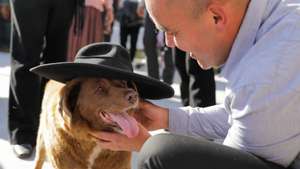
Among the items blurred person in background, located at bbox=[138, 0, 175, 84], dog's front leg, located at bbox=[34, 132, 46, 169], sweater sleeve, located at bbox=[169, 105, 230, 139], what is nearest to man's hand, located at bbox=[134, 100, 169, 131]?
sweater sleeve, located at bbox=[169, 105, 230, 139]

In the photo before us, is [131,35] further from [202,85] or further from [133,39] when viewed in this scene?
[202,85]

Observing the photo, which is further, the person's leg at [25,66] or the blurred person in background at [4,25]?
the blurred person in background at [4,25]

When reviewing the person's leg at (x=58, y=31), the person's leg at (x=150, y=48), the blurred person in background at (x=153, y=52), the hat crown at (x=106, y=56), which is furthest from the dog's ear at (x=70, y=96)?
the person's leg at (x=150, y=48)

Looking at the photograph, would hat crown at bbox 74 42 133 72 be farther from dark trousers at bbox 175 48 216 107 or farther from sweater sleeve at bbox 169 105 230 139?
dark trousers at bbox 175 48 216 107

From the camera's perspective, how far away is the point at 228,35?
1.64 meters

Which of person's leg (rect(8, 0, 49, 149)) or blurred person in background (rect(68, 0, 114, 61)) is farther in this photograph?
blurred person in background (rect(68, 0, 114, 61))

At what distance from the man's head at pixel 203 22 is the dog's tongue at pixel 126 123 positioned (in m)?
0.47

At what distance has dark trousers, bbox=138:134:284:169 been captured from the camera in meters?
1.62

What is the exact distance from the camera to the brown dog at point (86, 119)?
87.2 inches

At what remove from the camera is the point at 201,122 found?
2184 mm

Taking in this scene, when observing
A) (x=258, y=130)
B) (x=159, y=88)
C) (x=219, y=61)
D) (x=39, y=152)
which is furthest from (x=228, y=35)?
(x=39, y=152)

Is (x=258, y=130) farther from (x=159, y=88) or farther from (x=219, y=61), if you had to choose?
Result: (x=159, y=88)

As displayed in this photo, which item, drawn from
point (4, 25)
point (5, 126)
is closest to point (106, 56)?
point (5, 126)

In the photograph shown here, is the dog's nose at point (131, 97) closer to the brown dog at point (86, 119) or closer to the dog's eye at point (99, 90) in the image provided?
the brown dog at point (86, 119)
